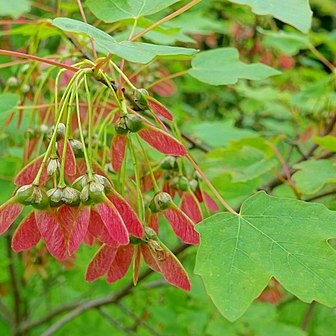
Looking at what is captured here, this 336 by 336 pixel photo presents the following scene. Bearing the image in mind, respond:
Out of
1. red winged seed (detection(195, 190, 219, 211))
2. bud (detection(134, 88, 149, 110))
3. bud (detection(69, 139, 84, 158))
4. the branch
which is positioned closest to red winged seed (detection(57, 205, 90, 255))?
bud (detection(69, 139, 84, 158))

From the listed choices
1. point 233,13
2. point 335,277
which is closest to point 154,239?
point 335,277

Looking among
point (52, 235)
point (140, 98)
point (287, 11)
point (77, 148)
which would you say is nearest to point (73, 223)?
point (52, 235)

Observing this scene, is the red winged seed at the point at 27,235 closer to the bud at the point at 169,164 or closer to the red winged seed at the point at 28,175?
the red winged seed at the point at 28,175

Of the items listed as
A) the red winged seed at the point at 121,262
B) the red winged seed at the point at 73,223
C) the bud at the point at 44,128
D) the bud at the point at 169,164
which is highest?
the red winged seed at the point at 73,223

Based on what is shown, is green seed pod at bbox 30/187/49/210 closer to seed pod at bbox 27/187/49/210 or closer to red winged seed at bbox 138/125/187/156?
seed pod at bbox 27/187/49/210

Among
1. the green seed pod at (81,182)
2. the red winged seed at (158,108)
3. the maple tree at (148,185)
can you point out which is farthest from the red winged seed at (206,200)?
the green seed pod at (81,182)

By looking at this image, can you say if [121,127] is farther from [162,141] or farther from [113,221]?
[113,221]
